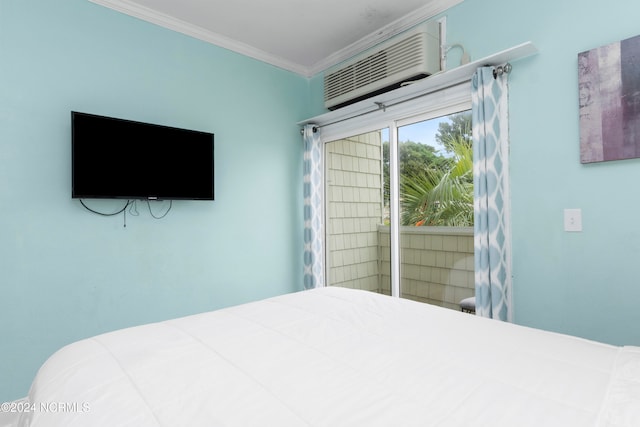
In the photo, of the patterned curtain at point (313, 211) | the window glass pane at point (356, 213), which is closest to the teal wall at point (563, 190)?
the window glass pane at point (356, 213)

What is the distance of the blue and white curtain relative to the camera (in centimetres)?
204

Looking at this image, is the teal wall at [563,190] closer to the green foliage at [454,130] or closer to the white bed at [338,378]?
the green foliage at [454,130]

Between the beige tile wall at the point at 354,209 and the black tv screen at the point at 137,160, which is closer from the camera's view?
the black tv screen at the point at 137,160

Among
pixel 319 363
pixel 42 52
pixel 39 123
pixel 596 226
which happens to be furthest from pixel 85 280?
pixel 596 226

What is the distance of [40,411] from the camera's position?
2.67 ft

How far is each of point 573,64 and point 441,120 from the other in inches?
33.9

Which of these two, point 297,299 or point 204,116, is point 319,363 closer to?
point 297,299

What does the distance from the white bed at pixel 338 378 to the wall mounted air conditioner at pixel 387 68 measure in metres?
1.82

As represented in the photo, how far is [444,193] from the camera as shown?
255cm

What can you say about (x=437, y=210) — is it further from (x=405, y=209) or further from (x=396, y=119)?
(x=396, y=119)

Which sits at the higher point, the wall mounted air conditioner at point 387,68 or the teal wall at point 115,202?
the wall mounted air conditioner at point 387,68

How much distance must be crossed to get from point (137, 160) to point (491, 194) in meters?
2.37

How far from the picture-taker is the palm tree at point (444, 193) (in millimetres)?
2402

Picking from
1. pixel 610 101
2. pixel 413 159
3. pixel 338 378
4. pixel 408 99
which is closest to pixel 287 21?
pixel 408 99
